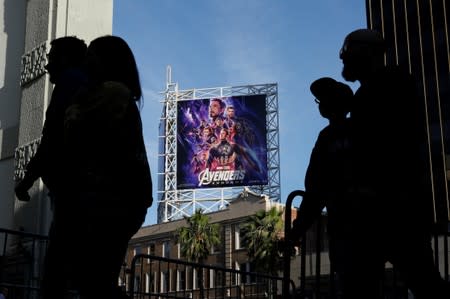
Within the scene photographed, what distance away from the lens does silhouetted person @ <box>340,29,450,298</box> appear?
3092 millimetres

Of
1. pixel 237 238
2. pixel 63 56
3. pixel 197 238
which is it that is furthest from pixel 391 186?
pixel 237 238

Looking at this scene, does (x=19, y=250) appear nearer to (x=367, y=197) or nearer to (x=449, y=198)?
(x=367, y=197)

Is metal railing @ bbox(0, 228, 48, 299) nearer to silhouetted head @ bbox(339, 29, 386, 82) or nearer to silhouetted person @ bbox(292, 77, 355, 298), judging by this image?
silhouetted person @ bbox(292, 77, 355, 298)

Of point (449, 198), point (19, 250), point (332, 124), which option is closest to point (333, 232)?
point (332, 124)

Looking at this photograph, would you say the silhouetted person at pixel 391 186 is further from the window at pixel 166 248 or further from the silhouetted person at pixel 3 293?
the window at pixel 166 248

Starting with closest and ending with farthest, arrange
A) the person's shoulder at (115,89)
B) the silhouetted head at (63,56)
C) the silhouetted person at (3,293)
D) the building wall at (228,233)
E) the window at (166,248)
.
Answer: the person's shoulder at (115,89) < the silhouetted head at (63,56) < the silhouetted person at (3,293) < the building wall at (228,233) < the window at (166,248)

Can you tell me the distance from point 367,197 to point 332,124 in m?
0.62

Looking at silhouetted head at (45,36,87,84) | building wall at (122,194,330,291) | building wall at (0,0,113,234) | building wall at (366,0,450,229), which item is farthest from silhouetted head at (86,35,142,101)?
building wall at (122,194,330,291)

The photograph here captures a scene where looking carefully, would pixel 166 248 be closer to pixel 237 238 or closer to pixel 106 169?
pixel 237 238

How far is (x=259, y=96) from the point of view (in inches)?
2530

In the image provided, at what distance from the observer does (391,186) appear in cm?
317

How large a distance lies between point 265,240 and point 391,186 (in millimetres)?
45062

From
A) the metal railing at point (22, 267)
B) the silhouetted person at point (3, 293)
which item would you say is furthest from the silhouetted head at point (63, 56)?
the silhouetted person at point (3, 293)

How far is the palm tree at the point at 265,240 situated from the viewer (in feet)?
155
